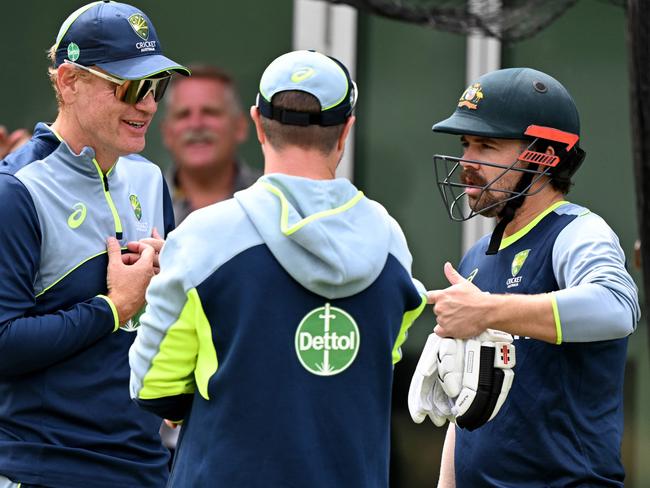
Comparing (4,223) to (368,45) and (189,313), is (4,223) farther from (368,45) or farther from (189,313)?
(368,45)

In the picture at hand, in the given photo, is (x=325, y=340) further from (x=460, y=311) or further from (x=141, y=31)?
(x=141, y=31)

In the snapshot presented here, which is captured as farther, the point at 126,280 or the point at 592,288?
the point at 126,280

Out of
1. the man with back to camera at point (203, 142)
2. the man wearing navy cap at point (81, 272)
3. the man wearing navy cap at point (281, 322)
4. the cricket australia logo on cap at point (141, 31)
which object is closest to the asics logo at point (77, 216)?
the man wearing navy cap at point (81, 272)

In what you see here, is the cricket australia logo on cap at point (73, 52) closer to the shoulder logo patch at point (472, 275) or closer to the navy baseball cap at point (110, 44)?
the navy baseball cap at point (110, 44)

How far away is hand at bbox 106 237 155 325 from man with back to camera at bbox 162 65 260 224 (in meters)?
2.58

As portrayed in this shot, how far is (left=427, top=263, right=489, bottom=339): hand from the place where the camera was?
11.2 feet

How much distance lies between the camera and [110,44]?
362cm

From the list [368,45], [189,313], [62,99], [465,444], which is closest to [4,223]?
[62,99]

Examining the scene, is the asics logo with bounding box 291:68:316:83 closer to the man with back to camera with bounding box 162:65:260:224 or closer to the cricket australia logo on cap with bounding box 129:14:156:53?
the cricket australia logo on cap with bounding box 129:14:156:53

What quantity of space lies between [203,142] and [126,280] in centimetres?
293

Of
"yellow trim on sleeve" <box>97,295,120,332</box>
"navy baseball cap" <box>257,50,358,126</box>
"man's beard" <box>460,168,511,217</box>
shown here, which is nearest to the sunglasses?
"yellow trim on sleeve" <box>97,295,120,332</box>

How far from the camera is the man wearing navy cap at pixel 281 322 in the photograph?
2.90m

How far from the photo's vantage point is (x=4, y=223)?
3.40 meters

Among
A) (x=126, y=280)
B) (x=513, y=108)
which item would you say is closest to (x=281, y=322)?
(x=126, y=280)
